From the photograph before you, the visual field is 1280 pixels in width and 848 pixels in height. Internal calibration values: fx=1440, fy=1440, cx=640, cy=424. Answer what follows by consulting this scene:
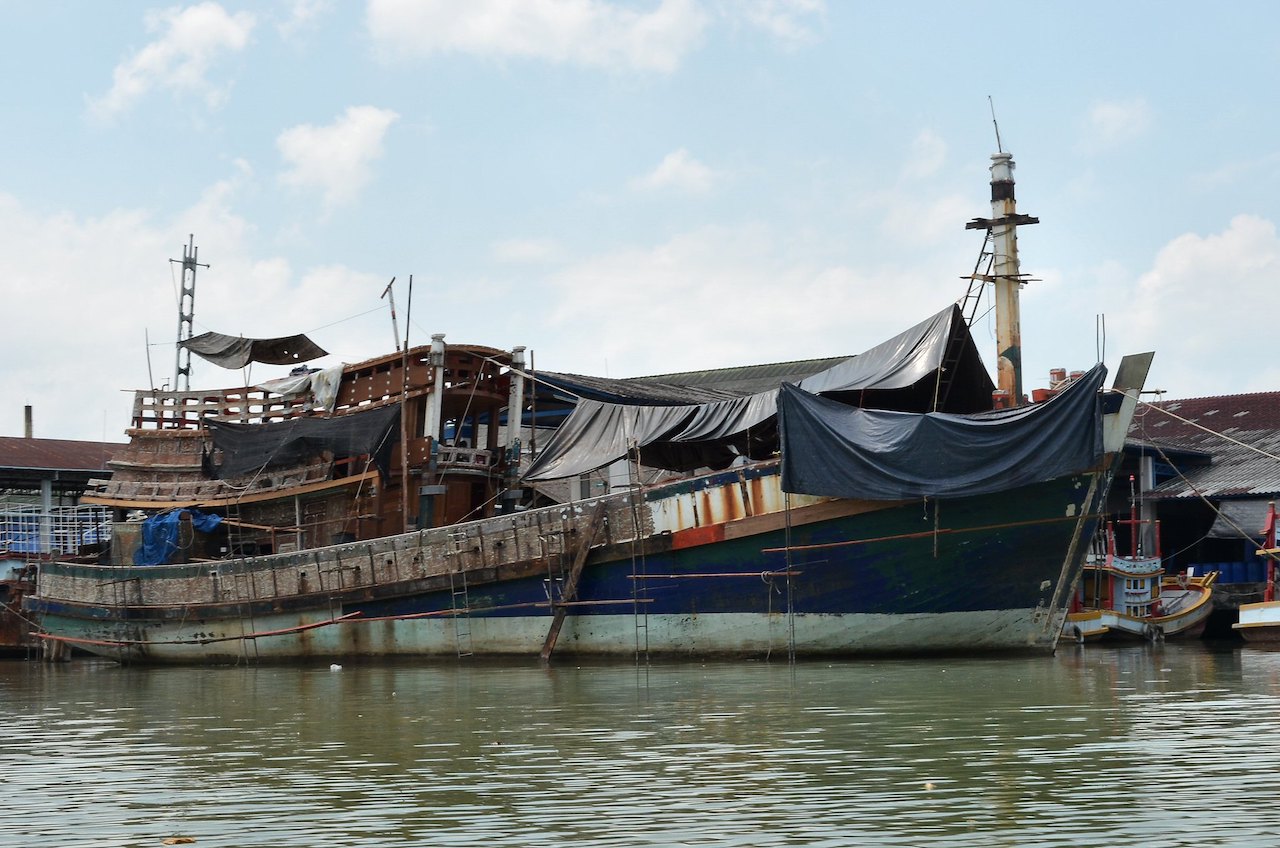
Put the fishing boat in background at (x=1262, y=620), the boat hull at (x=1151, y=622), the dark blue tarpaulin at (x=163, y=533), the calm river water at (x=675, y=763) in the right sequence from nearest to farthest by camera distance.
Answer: the calm river water at (x=675, y=763) → the fishing boat in background at (x=1262, y=620) → the dark blue tarpaulin at (x=163, y=533) → the boat hull at (x=1151, y=622)

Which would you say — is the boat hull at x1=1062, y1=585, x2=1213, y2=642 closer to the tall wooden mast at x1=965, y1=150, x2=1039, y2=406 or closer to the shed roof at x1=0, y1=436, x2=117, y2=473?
the tall wooden mast at x1=965, y1=150, x2=1039, y2=406

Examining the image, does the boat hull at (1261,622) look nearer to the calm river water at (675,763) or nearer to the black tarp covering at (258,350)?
the calm river water at (675,763)

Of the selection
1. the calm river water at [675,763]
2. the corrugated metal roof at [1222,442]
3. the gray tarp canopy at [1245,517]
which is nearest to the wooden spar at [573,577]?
the calm river water at [675,763]

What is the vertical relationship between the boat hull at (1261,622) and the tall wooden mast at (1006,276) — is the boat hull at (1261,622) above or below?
below

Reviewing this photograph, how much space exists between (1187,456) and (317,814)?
3329cm

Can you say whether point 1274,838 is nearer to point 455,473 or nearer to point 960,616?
point 960,616

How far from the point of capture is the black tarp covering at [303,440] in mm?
26719

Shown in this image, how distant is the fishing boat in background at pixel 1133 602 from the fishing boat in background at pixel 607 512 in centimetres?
702

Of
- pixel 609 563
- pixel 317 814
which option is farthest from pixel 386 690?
pixel 317 814

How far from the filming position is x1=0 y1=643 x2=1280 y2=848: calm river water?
26.5 feet

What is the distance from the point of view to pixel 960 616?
21812mm

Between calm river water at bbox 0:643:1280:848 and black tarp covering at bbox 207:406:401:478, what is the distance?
8537mm

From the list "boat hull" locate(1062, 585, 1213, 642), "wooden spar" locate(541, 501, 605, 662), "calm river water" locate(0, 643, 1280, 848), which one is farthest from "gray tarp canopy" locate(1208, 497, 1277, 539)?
"wooden spar" locate(541, 501, 605, 662)

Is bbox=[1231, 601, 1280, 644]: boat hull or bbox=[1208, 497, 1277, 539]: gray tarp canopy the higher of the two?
bbox=[1208, 497, 1277, 539]: gray tarp canopy
